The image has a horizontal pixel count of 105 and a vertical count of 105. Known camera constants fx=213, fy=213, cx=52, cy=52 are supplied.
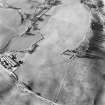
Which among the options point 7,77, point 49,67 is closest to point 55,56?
point 49,67

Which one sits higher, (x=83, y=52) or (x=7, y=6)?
(x=7, y=6)

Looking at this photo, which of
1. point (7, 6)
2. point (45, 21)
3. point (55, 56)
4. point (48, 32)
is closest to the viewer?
point (55, 56)

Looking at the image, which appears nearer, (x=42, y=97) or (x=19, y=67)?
(x=42, y=97)

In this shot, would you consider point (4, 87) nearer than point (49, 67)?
Yes

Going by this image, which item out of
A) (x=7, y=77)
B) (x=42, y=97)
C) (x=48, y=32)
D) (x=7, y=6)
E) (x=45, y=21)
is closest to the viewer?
(x=42, y=97)

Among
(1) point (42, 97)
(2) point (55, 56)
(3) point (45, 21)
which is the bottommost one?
(1) point (42, 97)

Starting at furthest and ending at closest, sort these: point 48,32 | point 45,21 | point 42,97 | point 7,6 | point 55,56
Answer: point 7,6 < point 45,21 < point 48,32 < point 55,56 < point 42,97

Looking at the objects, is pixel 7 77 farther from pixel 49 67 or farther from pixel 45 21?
pixel 45 21

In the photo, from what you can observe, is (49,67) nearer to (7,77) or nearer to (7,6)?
(7,77)

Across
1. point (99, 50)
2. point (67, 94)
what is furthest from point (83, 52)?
point (67, 94)
